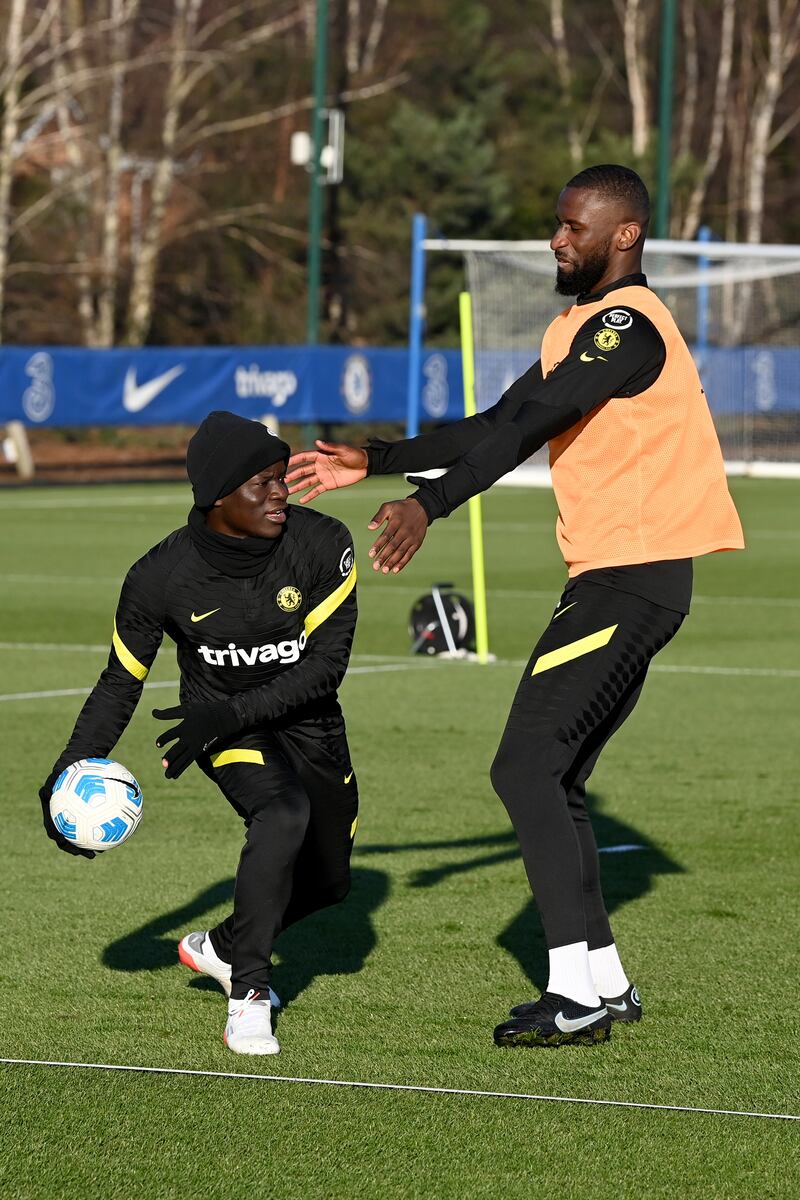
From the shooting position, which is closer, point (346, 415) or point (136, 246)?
point (346, 415)

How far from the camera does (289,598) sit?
221 inches

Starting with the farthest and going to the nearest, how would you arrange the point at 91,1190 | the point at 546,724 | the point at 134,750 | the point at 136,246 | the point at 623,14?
the point at 623,14, the point at 136,246, the point at 134,750, the point at 546,724, the point at 91,1190

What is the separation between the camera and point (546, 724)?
5.37 m

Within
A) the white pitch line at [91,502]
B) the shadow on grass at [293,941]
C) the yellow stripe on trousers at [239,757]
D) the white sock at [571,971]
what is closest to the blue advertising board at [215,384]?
the white pitch line at [91,502]

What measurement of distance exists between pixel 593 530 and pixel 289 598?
81 centimetres

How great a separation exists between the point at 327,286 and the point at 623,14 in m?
17.4

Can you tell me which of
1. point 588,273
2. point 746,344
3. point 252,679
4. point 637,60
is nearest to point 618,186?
point 588,273

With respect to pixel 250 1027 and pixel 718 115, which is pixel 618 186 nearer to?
pixel 250 1027

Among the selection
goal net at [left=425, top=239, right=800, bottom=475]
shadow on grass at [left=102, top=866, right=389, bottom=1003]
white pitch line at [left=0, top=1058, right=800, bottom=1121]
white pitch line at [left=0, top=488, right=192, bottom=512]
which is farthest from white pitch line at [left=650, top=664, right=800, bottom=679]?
goal net at [left=425, top=239, right=800, bottom=475]

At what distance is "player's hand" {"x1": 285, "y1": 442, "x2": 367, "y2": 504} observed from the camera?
5414 millimetres

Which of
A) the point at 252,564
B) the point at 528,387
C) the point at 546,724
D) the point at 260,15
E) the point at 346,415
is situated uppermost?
the point at 260,15

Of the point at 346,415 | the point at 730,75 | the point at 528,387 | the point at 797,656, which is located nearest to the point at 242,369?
the point at 346,415

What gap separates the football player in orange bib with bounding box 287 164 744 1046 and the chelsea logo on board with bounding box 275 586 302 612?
277 millimetres

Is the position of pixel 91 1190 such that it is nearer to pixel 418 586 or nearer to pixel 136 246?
pixel 418 586
